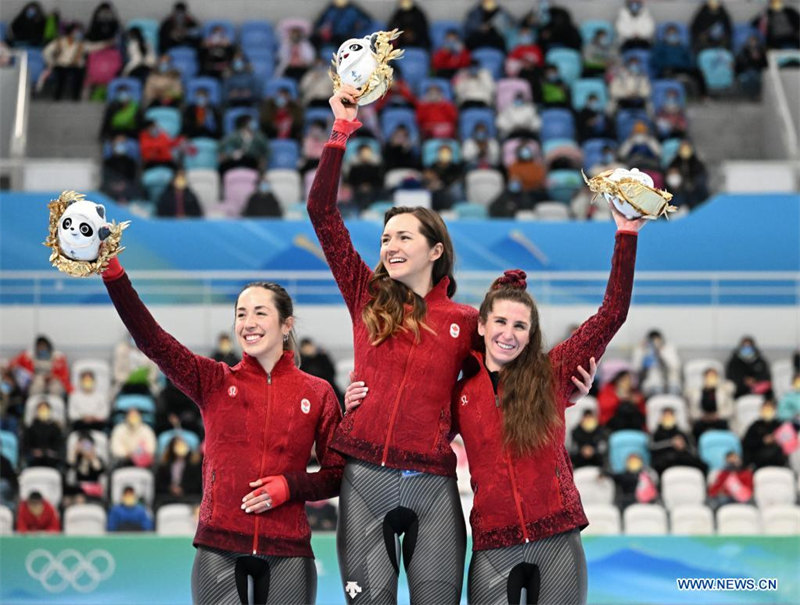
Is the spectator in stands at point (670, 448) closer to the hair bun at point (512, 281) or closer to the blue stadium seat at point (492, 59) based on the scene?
the blue stadium seat at point (492, 59)

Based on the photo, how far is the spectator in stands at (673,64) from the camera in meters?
15.2

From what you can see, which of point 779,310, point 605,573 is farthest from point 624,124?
point 605,573

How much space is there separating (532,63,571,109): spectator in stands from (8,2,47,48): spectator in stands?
5226 mm

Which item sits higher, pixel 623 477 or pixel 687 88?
pixel 687 88

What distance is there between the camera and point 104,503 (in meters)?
10.1

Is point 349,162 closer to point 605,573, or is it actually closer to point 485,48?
point 485,48

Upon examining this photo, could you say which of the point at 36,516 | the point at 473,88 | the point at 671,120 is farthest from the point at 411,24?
the point at 36,516

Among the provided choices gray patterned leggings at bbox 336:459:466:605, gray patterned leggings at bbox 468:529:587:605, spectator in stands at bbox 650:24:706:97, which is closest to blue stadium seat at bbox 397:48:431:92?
spectator in stands at bbox 650:24:706:97

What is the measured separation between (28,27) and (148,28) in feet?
4.09

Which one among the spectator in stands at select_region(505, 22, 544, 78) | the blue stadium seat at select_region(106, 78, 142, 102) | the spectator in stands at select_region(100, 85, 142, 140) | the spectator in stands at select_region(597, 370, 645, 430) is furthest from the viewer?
the spectator in stands at select_region(505, 22, 544, 78)

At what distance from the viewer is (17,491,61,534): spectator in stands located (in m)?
9.91

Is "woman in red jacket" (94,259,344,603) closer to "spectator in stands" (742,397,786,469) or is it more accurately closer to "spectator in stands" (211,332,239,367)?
"spectator in stands" (211,332,239,367)

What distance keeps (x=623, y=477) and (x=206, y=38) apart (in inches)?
289

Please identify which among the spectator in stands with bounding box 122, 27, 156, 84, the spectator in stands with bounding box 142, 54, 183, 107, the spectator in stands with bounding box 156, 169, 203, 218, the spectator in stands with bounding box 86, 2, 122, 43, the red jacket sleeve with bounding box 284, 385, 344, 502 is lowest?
the red jacket sleeve with bounding box 284, 385, 344, 502
